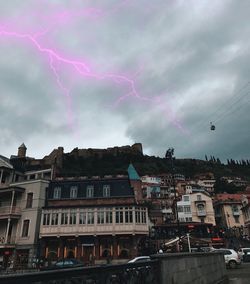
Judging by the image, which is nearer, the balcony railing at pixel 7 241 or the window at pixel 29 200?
the balcony railing at pixel 7 241

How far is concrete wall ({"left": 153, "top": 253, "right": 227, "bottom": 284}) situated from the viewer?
23.8 feet

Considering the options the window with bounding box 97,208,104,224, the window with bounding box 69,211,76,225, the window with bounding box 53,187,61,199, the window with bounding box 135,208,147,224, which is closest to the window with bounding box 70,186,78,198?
the window with bounding box 53,187,61,199

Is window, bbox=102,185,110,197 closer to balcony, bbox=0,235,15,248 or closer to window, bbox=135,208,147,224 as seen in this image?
window, bbox=135,208,147,224

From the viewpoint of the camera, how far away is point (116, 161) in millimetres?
137000

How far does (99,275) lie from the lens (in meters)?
4.51

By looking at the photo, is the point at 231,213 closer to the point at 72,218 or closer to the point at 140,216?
the point at 140,216

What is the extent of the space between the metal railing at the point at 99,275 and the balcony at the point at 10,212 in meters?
33.9

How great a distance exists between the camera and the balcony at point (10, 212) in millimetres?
35856

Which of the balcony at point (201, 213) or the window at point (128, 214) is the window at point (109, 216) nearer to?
the window at point (128, 214)

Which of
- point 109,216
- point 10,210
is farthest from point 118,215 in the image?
point 10,210

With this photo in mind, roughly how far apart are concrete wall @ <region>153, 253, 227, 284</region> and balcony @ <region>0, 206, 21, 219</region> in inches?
1179

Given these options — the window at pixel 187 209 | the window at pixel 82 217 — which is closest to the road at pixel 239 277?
the window at pixel 82 217

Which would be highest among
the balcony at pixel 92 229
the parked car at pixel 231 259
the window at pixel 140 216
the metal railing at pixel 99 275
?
the window at pixel 140 216

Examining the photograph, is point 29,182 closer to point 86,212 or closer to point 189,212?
point 86,212
